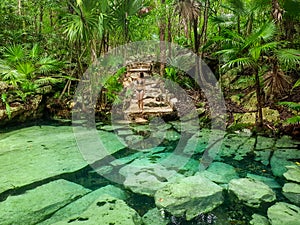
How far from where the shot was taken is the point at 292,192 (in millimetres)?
2732

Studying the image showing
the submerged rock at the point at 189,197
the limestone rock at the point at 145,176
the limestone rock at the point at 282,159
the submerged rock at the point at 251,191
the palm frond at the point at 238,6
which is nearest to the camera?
the submerged rock at the point at 189,197

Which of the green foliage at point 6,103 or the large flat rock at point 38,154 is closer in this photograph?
the large flat rock at point 38,154

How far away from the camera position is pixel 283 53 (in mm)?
3973

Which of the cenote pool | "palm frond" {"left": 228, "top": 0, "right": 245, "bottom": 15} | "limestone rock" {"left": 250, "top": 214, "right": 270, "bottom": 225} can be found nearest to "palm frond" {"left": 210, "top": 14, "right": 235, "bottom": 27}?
"palm frond" {"left": 228, "top": 0, "right": 245, "bottom": 15}

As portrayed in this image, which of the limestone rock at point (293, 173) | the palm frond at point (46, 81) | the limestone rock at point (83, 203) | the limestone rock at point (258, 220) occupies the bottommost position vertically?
the limestone rock at point (258, 220)

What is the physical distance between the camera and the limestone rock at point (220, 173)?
3.08 m

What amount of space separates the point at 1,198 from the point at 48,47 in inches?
235

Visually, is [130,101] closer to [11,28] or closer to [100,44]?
[100,44]

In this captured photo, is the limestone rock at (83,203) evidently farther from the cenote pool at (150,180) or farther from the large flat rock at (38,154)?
the large flat rock at (38,154)

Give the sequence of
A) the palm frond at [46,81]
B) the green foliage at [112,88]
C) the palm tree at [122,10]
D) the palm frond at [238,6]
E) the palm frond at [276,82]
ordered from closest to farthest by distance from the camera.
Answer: the palm frond at [276,82] < the palm frond at [238,6] < the palm tree at [122,10] < the palm frond at [46,81] < the green foliage at [112,88]

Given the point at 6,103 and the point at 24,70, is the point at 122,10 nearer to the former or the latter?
the point at 24,70

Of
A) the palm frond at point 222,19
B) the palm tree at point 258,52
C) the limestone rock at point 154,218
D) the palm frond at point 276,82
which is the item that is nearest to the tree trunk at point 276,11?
the palm tree at point 258,52

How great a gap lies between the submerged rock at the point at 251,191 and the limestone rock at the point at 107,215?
1.07 metres

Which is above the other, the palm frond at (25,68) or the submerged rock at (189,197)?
the palm frond at (25,68)
